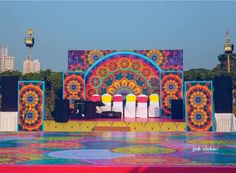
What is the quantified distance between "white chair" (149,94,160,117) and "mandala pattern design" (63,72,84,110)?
2.38m

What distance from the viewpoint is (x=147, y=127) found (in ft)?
32.4

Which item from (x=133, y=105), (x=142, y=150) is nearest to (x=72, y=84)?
(x=133, y=105)

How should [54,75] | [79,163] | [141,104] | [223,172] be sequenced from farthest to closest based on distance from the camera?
1. [54,75]
2. [141,104]
3. [79,163]
4. [223,172]

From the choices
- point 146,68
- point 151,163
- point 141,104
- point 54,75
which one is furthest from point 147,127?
point 151,163

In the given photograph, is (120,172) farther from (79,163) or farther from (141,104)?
(141,104)

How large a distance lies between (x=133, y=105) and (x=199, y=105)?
8.42ft

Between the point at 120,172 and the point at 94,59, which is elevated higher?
the point at 94,59

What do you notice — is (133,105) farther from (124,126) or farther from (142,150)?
(142,150)

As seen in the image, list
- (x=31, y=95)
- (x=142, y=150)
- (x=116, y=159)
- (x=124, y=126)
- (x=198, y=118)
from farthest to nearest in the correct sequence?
(x=31, y=95), (x=198, y=118), (x=124, y=126), (x=142, y=150), (x=116, y=159)

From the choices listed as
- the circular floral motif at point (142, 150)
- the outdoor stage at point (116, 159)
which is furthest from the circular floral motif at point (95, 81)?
the circular floral motif at point (142, 150)

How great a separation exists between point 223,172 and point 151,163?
1.93ft

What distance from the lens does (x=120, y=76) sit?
12.2m

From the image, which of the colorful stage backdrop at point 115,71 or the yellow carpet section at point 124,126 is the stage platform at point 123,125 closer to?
the yellow carpet section at point 124,126

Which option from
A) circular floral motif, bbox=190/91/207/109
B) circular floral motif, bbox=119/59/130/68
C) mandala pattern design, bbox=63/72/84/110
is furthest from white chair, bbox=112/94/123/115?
circular floral motif, bbox=190/91/207/109
